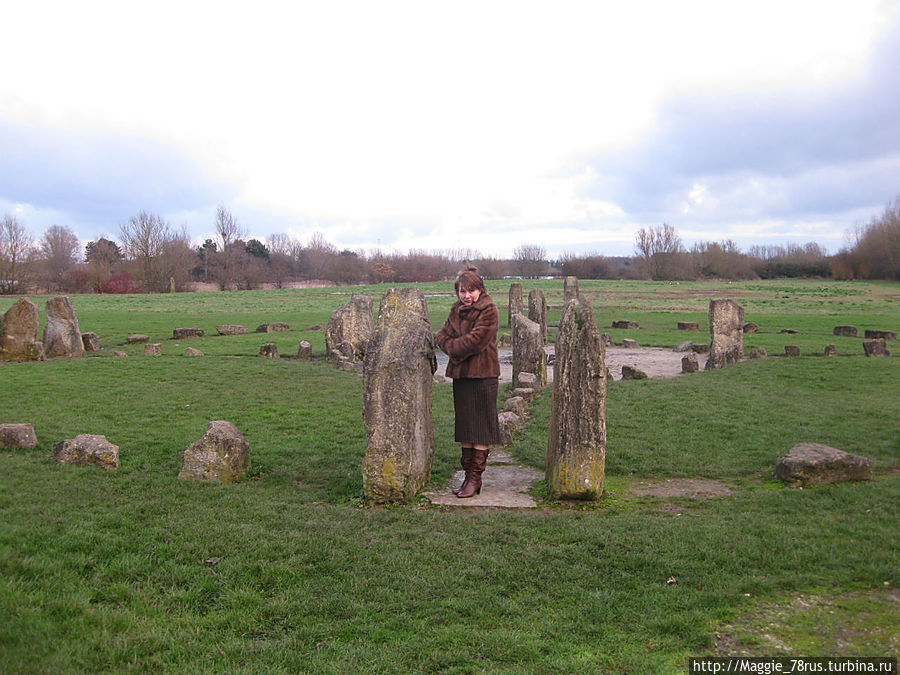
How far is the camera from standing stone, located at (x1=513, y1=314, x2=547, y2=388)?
1617cm

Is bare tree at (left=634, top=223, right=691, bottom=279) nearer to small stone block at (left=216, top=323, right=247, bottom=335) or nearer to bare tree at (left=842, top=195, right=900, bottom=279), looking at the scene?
bare tree at (left=842, top=195, right=900, bottom=279)

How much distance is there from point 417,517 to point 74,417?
26.1ft

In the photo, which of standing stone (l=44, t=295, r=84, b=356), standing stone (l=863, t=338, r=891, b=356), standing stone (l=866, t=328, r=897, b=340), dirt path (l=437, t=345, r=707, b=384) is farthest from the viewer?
standing stone (l=866, t=328, r=897, b=340)

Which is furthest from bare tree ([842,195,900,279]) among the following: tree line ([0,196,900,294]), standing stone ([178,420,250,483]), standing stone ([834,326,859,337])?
standing stone ([178,420,250,483])

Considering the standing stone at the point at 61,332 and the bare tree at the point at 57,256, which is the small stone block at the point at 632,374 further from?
the bare tree at the point at 57,256

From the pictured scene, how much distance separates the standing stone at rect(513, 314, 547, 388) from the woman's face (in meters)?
→ 8.18

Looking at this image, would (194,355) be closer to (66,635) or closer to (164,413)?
(164,413)

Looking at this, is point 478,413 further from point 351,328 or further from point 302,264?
point 302,264

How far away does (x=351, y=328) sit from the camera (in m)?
21.3

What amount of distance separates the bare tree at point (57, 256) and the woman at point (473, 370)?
69.5 metres

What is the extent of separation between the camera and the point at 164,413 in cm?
1258

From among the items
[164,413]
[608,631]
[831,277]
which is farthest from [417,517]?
[831,277]

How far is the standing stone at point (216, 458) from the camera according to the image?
27.6 ft

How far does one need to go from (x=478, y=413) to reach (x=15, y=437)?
6969 mm
